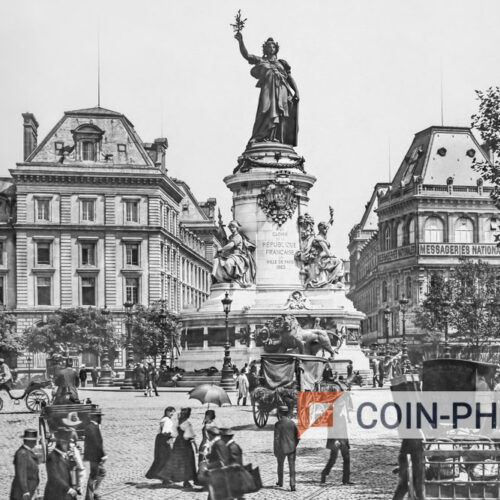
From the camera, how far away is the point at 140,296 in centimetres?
8319

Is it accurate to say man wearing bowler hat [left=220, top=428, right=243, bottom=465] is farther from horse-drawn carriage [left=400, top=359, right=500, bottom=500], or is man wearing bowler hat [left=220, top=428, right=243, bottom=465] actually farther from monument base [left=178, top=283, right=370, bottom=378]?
monument base [left=178, top=283, right=370, bottom=378]

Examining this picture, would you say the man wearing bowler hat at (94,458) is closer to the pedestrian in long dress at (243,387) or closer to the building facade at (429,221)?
the pedestrian in long dress at (243,387)

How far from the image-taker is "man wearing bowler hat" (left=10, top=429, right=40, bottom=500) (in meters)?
12.0

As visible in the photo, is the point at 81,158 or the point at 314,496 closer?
the point at 314,496

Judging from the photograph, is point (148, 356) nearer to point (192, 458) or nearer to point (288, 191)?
point (288, 191)

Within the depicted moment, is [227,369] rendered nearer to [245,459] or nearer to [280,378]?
[280,378]

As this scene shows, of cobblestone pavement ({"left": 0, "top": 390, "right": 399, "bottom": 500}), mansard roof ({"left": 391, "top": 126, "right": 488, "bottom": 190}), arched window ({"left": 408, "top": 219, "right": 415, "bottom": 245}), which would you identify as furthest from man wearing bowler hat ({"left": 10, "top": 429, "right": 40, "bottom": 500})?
mansard roof ({"left": 391, "top": 126, "right": 488, "bottom": 190})

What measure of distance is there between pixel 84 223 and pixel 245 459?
6560 cm

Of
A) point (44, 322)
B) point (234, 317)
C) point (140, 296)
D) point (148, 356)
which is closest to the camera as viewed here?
point (234, 317)

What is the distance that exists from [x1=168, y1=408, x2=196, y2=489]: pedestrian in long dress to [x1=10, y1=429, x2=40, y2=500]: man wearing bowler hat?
3.90 m

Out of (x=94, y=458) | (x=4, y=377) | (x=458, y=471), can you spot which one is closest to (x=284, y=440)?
(x=94, y=458)

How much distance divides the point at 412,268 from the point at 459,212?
22.2 ft

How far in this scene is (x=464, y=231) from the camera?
9931 cm

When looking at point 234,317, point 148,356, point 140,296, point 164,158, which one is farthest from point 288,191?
point 164,158
